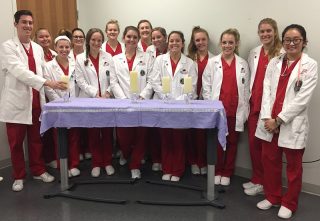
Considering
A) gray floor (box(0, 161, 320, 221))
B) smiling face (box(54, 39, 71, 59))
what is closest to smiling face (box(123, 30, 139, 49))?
smiling face (box(54, 39, 71, 59))

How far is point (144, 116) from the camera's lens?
3.07 m

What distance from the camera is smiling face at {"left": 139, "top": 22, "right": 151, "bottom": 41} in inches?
164

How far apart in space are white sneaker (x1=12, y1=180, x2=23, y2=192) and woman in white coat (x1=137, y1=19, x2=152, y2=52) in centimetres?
201

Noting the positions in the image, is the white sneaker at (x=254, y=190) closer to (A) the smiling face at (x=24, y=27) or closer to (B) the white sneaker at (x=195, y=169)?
(B) the white sneaker at (x=195, y=169)

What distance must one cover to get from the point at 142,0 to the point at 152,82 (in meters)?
1.42

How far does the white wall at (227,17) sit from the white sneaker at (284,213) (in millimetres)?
639

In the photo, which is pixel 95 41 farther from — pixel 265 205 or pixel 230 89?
pixel 265 205

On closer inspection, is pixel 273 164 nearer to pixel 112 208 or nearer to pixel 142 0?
pixel 112 208

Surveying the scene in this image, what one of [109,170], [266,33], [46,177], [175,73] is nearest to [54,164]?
[46,177]

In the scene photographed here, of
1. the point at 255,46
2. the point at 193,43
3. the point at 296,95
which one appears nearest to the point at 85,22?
the point at 193,43

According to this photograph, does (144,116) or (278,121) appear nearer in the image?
(278,121)

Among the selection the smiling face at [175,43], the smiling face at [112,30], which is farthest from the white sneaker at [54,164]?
the smiling face at [175,43]

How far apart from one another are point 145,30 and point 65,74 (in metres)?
1.10

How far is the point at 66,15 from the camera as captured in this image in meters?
5.01
